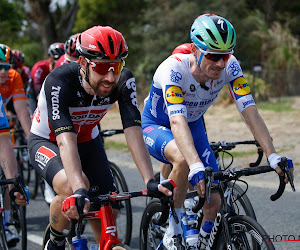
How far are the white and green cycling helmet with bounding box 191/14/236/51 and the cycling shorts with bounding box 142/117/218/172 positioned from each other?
920 mm

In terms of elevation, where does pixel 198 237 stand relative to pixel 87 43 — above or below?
below

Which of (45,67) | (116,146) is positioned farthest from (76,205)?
(116,146)

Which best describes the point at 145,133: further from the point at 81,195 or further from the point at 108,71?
the point at 81,195

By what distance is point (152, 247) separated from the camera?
16.0ft

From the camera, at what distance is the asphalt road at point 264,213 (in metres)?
5.90

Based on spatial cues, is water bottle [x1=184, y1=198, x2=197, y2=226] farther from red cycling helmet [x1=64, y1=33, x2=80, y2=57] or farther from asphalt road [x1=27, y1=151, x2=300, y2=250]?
red cycling helmet [x1=64, y1=33, x2=80, y2=57]

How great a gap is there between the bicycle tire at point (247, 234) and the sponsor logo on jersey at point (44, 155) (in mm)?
1402

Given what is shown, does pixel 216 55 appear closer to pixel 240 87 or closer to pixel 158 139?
pixel 240 87

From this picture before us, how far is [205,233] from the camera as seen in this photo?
443 cm

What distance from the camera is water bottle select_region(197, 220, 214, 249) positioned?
14.5 ft

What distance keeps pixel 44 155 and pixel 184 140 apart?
1071mm

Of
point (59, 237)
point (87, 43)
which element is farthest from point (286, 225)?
point (87, 43)

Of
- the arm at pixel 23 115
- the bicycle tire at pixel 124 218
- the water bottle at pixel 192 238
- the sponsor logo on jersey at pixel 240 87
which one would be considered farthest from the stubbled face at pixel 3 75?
the water bottle at pixel 192 238

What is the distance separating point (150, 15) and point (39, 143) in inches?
974
